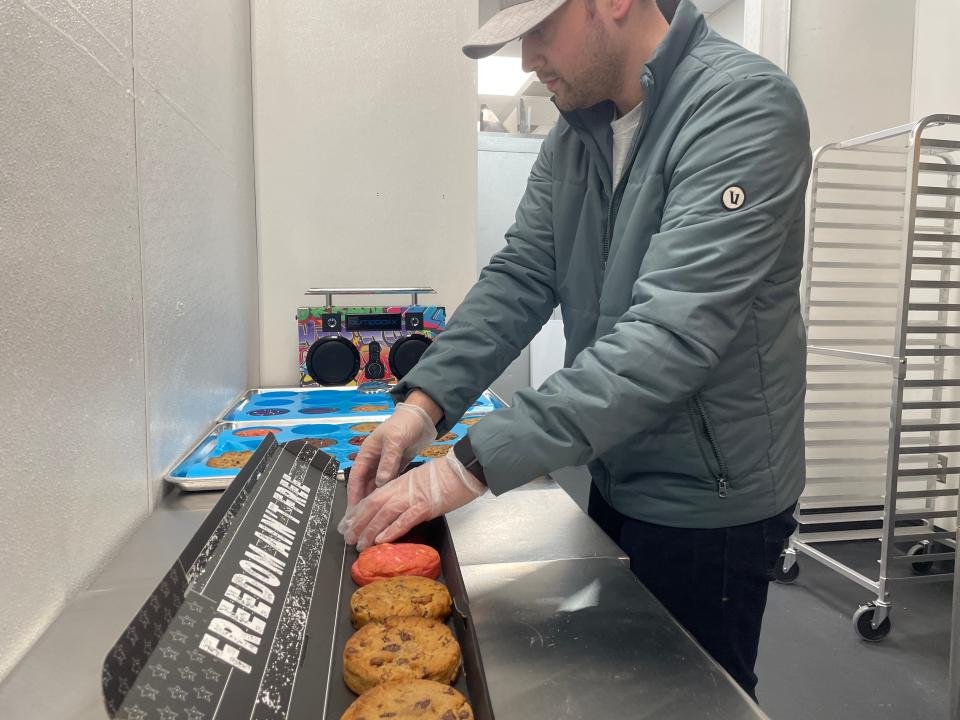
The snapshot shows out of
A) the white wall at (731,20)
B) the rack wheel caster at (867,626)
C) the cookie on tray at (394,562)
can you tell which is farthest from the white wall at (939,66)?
the cookie on tray at (394,562)

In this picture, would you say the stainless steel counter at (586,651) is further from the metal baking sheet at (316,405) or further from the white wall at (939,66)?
the white wall at (939,66)

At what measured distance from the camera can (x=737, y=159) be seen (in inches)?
36.4

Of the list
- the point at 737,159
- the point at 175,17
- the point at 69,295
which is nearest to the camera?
the point at 69,295

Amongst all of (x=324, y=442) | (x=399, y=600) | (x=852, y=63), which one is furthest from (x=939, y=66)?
(x=399, y=600)

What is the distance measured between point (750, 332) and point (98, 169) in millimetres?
954

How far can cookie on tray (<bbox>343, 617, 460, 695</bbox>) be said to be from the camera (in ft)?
2.11

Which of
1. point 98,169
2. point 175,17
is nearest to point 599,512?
point 98,169

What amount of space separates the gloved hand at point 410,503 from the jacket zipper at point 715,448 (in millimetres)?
364

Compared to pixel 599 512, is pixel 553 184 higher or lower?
higher

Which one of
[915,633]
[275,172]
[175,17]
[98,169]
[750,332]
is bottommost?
[915,633]

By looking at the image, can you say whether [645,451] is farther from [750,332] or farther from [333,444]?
[333,444]

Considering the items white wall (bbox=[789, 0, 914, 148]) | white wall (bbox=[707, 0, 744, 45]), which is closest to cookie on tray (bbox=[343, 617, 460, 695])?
white wall (bbox=[789, 0, 914, 148])

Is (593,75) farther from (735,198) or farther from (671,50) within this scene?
(735,198)

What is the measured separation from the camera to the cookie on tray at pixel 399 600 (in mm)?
755
